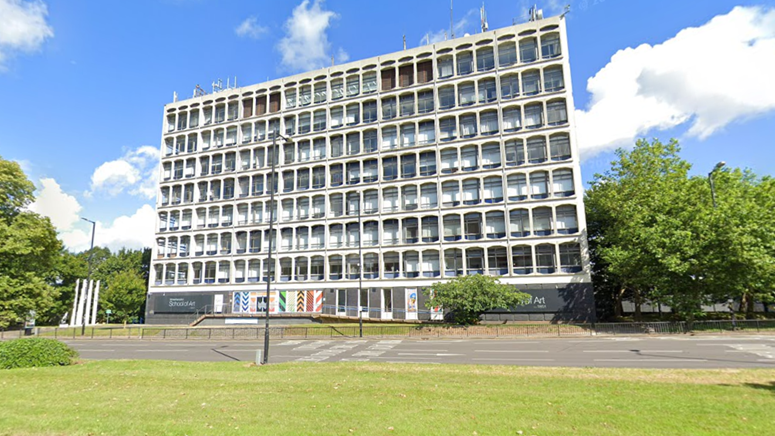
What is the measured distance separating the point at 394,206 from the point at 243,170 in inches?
892

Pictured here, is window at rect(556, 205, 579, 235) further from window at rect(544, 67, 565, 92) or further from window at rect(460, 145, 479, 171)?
window at rect(544, 67, 565, 92)

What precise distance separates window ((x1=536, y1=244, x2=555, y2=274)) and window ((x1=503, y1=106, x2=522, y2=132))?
1287 centimetres

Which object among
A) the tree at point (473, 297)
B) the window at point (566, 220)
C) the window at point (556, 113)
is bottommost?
the tree at point (473, 297)

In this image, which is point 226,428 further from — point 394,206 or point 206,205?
point 206,205

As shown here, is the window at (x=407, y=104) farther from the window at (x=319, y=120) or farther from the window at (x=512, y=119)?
the window at (x=512, y=119)

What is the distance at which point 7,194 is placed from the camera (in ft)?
104

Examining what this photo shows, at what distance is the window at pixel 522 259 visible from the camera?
140ft

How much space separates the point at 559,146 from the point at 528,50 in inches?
460

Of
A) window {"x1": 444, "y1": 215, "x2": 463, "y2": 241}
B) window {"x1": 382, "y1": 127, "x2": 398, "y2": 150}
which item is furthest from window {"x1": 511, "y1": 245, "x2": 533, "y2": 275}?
window {"x1": 382, "y1": 127, "x2": 398, "y2": 150}

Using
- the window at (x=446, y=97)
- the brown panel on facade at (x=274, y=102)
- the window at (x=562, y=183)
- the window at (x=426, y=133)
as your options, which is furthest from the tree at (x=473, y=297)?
the brown panel on facade at (x=274, y=102)

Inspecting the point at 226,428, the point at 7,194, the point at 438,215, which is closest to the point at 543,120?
the point at 438,215

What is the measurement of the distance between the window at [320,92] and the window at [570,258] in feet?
116

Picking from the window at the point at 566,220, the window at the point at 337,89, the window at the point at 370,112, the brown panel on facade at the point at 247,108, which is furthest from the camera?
the brown panel on facade at the point at 247,108

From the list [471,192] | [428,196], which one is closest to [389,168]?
[428,196]
